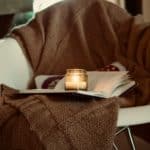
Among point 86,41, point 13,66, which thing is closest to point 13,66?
point 13,66

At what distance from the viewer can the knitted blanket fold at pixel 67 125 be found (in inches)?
49.8

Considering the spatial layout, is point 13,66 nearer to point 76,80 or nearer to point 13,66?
point 13,66

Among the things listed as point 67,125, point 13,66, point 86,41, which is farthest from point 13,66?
point 67,125

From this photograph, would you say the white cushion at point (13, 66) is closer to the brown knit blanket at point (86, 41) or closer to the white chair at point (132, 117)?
the brown knit blanket at point (86, 41)

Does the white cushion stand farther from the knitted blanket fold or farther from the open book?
the knitted blanket fold

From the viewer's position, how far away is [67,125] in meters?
1.27

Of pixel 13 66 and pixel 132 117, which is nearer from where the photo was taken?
pixel 132 117

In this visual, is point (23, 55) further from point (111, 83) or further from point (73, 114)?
point (73, 114)

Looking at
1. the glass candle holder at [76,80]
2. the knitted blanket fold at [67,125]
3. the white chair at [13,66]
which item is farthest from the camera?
the white chair at [13,66]

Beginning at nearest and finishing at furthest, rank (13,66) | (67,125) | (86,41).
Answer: (67,125), (13,66), (86,41)

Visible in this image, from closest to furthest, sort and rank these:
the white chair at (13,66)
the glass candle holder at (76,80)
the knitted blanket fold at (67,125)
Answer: the knitted blanket fold at (67,125), the glass candle holder at (76,80), the white chair at (13,66)

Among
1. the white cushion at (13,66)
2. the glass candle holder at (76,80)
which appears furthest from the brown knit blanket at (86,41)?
the glass candle holder at (76,80)

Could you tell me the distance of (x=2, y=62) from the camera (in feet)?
5.86

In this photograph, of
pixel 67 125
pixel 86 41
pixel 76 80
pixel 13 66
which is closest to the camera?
pixel 67 125
